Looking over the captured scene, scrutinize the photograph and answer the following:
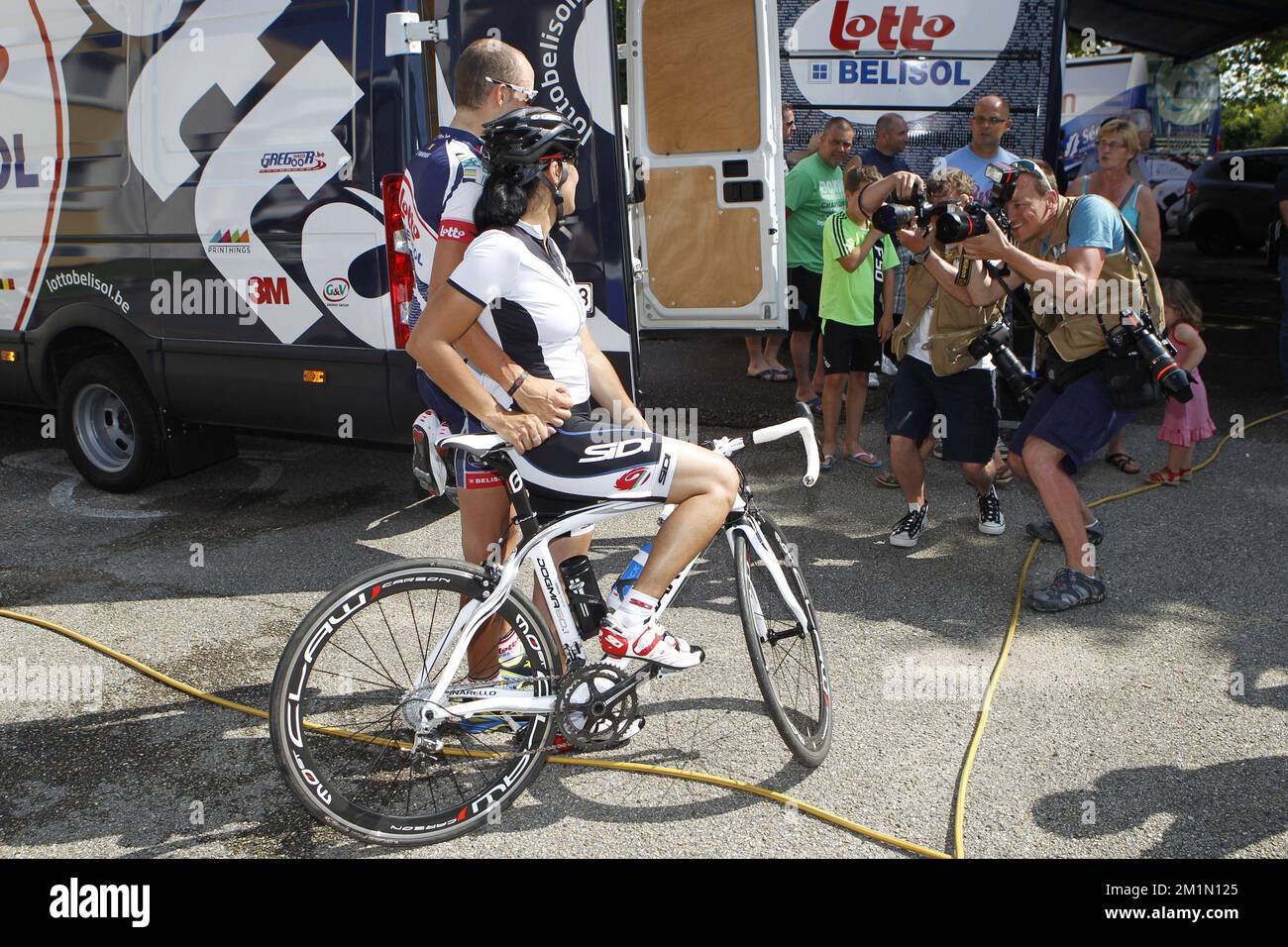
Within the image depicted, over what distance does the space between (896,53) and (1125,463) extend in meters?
4.33

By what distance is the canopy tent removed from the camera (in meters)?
14.1

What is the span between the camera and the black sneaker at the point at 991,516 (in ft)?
18.3

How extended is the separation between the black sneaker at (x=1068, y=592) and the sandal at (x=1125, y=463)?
6.30 feet

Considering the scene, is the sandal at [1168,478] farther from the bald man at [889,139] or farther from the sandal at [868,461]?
the bald man at [889,139]

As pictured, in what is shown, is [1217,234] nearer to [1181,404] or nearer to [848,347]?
[1181,404]

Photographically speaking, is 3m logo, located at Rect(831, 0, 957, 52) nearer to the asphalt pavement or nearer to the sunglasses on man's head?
A: the asphalt pavement

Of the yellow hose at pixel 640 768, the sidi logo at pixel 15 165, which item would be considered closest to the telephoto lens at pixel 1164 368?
the yellow hose at pixel 640 768

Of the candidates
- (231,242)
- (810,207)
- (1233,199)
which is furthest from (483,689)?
(1233,199)

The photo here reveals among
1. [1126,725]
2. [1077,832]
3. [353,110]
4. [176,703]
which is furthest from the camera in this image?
[353,110]

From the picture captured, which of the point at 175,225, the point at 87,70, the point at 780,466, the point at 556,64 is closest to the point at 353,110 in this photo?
the point at 556,64

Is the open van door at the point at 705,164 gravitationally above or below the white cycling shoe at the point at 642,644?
above

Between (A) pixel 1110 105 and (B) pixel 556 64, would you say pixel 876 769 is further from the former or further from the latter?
(A) pixel 1110 105

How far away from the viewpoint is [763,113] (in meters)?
6.48

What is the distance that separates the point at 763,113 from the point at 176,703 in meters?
4.48
